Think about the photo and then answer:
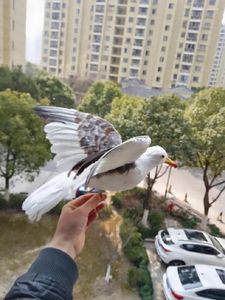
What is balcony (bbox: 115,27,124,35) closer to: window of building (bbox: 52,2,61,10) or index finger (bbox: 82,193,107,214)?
window of building (bbox: 52,2,61,10)

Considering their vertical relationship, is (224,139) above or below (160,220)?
above

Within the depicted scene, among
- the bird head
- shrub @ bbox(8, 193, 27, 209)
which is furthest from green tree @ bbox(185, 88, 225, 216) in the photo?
the bird head

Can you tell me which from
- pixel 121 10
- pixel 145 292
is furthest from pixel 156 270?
pixel 121 10

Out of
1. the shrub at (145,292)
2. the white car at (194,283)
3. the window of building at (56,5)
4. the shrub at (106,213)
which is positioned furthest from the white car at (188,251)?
the window of building at (56,5)

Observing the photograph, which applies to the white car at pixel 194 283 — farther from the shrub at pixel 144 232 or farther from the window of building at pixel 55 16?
the window of building at pixel 55 16

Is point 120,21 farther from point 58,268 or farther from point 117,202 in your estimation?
point 58,268

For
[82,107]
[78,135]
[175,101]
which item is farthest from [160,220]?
[82,107]

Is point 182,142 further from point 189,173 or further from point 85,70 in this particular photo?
point 85,70
